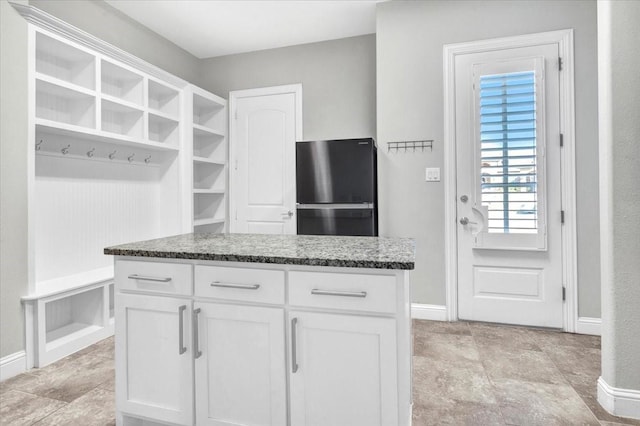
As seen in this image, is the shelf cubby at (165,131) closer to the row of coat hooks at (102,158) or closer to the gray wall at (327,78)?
the row of coat hooks at (102,158)

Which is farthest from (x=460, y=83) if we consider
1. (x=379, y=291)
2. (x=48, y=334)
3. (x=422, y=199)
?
(x=48, y=334)

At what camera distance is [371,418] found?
1279mm

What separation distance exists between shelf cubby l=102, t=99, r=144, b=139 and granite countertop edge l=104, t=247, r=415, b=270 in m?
1.96

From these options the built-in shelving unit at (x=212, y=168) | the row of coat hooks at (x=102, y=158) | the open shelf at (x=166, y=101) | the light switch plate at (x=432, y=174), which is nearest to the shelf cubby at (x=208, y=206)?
the built-in shelving unit at (x=212, y=168)

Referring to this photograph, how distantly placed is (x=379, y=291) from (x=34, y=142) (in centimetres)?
246

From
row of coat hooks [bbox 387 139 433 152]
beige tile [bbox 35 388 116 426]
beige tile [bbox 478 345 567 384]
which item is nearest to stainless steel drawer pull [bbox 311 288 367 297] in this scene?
beige tile [bbox 35 388 116 426]

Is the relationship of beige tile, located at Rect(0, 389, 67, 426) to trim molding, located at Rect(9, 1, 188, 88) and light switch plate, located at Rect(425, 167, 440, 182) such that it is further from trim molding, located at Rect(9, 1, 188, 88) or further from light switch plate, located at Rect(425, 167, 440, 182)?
light switch plate, located at Rect(425, 167, 440, 182)

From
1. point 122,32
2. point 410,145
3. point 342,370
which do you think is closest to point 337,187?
point 410,145

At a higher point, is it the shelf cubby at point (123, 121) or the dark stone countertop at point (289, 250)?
the shelf cubby at point (123, 121)

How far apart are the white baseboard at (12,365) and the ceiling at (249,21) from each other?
290cm

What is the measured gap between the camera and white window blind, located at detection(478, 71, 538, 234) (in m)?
2.91

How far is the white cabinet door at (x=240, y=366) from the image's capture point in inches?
54.8

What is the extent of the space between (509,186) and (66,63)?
3670mm

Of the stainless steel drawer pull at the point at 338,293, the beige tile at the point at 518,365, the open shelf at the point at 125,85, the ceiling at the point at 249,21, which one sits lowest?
the beige tile at the point at 518,365
